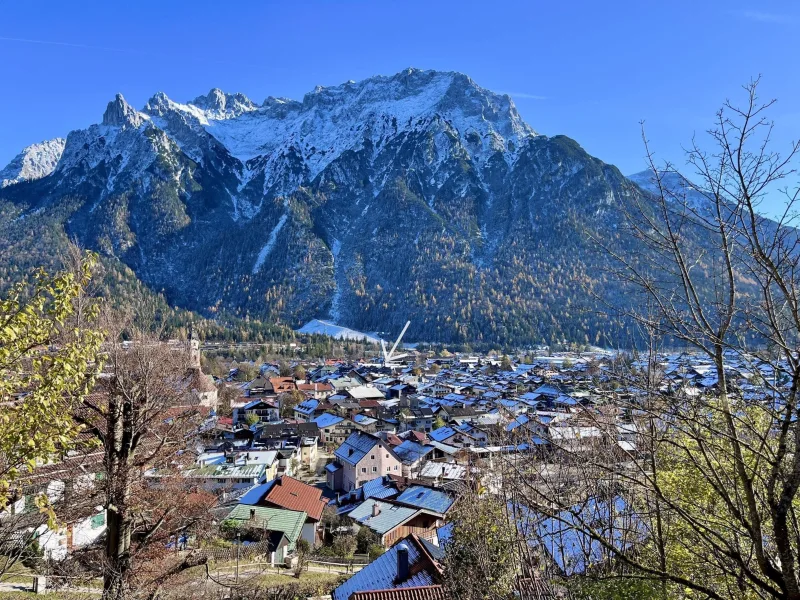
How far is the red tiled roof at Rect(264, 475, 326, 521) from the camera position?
65.6 ft

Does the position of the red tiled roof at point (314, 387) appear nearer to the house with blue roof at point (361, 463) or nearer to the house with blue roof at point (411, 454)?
the house with blue roof at point (411, 454)

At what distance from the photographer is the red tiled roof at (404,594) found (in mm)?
10977

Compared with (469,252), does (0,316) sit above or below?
below

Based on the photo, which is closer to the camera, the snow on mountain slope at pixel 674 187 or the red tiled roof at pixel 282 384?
the snow on mountain slope at pixel 674 187

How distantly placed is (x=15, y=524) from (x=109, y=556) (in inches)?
53.5

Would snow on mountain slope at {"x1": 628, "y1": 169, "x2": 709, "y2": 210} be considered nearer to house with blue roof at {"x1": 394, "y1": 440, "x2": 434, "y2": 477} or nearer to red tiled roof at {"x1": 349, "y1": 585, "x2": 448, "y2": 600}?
red tiled roof at {"x1": 349, "y1": 585, "x2": 448, "y2": 600}

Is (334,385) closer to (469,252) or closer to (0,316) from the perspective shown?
(0,316)

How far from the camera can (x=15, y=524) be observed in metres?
6.08

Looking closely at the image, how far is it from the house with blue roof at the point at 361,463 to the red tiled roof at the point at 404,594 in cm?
1813

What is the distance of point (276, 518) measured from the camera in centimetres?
1852

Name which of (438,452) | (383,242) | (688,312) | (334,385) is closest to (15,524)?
(688,312)

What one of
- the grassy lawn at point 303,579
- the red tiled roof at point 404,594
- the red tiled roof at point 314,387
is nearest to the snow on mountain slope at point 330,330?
the red tiled roof at point 314,387

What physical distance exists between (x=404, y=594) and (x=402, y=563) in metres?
1.22

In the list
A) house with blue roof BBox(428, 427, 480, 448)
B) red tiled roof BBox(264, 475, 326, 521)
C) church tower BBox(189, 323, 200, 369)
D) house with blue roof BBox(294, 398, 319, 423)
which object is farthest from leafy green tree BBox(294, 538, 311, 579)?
house with blue roof BBox(294, 398, 319, 423)
